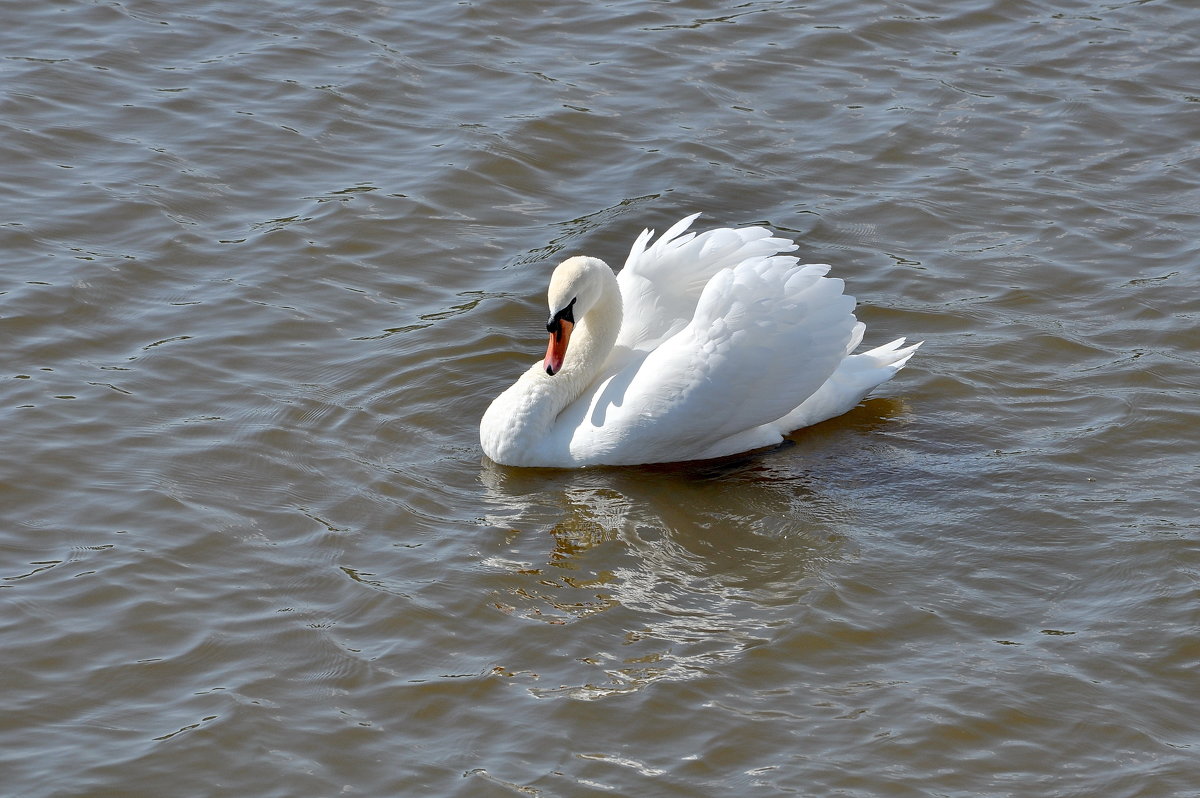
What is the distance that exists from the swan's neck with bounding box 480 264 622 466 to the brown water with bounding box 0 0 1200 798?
0.18 meters

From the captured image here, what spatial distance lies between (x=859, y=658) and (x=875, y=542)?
2.89 ft

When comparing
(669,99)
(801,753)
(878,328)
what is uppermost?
(669,99)

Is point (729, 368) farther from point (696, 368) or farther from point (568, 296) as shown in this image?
point (568, 296)

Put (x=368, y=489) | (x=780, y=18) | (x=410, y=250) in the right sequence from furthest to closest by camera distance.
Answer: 1. (x=780, y=18)
2. (x=410, y=250)
3. (x=368, y=489)

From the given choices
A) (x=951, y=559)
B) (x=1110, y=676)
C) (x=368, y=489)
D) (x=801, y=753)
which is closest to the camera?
(x=801, y=753)

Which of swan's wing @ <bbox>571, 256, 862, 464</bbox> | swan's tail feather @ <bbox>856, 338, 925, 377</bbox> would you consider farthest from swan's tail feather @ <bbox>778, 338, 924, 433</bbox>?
swan's wing @ <bbox>571, 256, 862, 464</bbox>

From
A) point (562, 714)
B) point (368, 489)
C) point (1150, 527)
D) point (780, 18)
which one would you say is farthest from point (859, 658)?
point (780, 18)

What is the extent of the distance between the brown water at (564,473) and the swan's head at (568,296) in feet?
2.05

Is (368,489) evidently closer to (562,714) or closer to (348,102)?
(562,714)

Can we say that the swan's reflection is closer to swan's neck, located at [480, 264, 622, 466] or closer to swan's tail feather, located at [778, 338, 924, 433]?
swan's neck, located at [480, 264, 622, 466]

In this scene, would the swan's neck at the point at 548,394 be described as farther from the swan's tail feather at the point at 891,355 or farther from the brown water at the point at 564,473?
the swan's tail feather at the point at 891,355

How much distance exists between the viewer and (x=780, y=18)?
11.6 m

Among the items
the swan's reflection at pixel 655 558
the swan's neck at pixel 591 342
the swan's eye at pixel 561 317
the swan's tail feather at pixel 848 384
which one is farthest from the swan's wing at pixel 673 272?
the swan's reflection at pixel 655 558

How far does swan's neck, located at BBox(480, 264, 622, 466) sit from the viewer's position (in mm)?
6914
